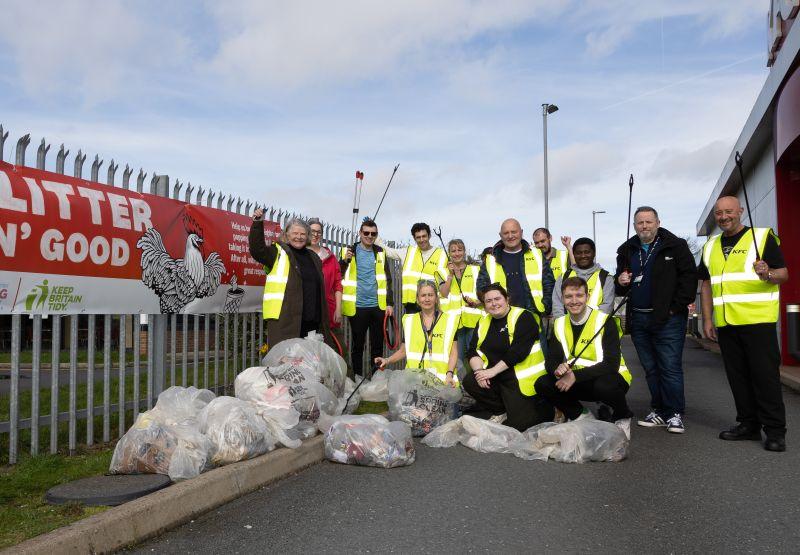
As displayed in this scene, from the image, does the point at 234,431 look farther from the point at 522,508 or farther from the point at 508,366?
the point at 508,366

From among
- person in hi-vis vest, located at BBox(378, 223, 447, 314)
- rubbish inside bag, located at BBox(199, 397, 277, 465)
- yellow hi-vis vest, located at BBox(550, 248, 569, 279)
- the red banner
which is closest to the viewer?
rubbish inside bag, located at BBox(199, 397, 277, 465)

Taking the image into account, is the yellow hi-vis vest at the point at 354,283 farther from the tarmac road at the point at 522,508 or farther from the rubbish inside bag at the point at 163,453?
the rubbish inside bag at the point at 163,453

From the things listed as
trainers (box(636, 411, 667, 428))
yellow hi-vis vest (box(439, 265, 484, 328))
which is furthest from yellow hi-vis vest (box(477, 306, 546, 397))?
yellow hi-vis vest (box(439, 265, 484, 328))

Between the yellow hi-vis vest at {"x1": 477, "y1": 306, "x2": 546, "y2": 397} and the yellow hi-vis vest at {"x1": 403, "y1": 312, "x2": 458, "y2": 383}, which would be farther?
the yellow hi-vis vest at {"x1": 403, "y1": 312, "x2": 458, "y2": 383}

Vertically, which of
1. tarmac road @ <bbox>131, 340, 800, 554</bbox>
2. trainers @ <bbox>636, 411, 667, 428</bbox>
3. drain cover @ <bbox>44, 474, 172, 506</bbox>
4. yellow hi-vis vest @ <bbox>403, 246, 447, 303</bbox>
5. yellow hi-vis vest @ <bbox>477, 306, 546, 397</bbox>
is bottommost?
tarmac road @ <bbox>131, 340, 800, 554</bbox>

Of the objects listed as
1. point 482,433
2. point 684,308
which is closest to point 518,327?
point 482,433

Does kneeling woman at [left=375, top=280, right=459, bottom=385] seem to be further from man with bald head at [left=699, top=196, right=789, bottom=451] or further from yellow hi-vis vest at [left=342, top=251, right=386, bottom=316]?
man with bald head at [left=699, top=196, right=789, bottom=451]

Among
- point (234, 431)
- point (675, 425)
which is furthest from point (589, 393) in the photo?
point (234, 431)

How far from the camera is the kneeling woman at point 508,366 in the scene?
19.8 ft

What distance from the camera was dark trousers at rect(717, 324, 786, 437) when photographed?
5445mm

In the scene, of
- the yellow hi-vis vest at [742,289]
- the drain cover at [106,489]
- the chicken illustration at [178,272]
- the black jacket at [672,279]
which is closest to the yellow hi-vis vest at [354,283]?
the chicken illustration at [178,272]

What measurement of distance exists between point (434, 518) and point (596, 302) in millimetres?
3595

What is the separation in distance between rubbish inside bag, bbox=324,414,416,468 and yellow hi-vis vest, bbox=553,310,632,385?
1.68m

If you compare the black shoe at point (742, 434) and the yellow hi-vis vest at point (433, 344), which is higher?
the yellow hi-vis vest at point (433, 344)
